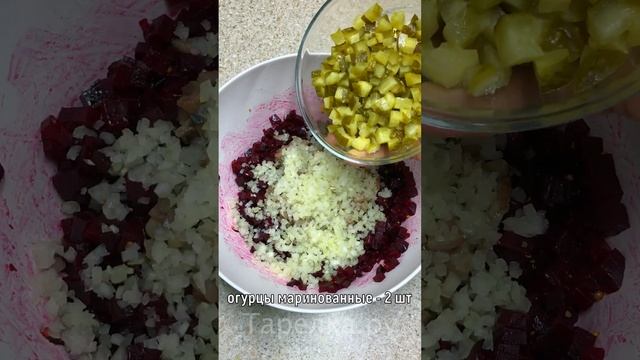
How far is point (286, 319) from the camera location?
710 mm

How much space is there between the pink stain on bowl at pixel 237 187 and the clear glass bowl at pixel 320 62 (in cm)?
4

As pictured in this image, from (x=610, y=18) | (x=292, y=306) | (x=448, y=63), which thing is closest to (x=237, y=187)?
(x=292, y=306)

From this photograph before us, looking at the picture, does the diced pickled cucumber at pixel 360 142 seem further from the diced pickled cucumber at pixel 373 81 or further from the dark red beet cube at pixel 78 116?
the dark red beet cube at pixel 78 116

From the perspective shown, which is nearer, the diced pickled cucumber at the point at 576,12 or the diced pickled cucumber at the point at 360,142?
the diced pickled cucumber at the point at 576,12

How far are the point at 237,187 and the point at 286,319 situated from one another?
15cm

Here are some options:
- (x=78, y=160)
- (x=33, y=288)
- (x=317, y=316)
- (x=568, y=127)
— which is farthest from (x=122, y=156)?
(x=568, y=127)

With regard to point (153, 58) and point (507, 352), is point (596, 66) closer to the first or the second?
point (507, 352)

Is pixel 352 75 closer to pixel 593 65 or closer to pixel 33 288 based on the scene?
pixel 593 65

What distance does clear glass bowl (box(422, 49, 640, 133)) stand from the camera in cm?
52

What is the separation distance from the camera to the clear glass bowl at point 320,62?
70cm

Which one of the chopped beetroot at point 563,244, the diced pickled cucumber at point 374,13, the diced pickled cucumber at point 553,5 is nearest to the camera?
the diced pickled cucumber at point 553,5

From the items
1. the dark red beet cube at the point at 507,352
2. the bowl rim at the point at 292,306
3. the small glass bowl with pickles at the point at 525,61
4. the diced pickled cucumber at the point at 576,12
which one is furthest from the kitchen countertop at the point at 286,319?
the diced pickled cucumber at the point at 576,12

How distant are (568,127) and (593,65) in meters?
0.07

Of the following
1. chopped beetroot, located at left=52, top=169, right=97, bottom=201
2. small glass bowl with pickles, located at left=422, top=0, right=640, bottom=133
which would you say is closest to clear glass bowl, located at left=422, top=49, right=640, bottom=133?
small glass bowl with pickles, located at left=422, top=0, right=640, bottom=133
